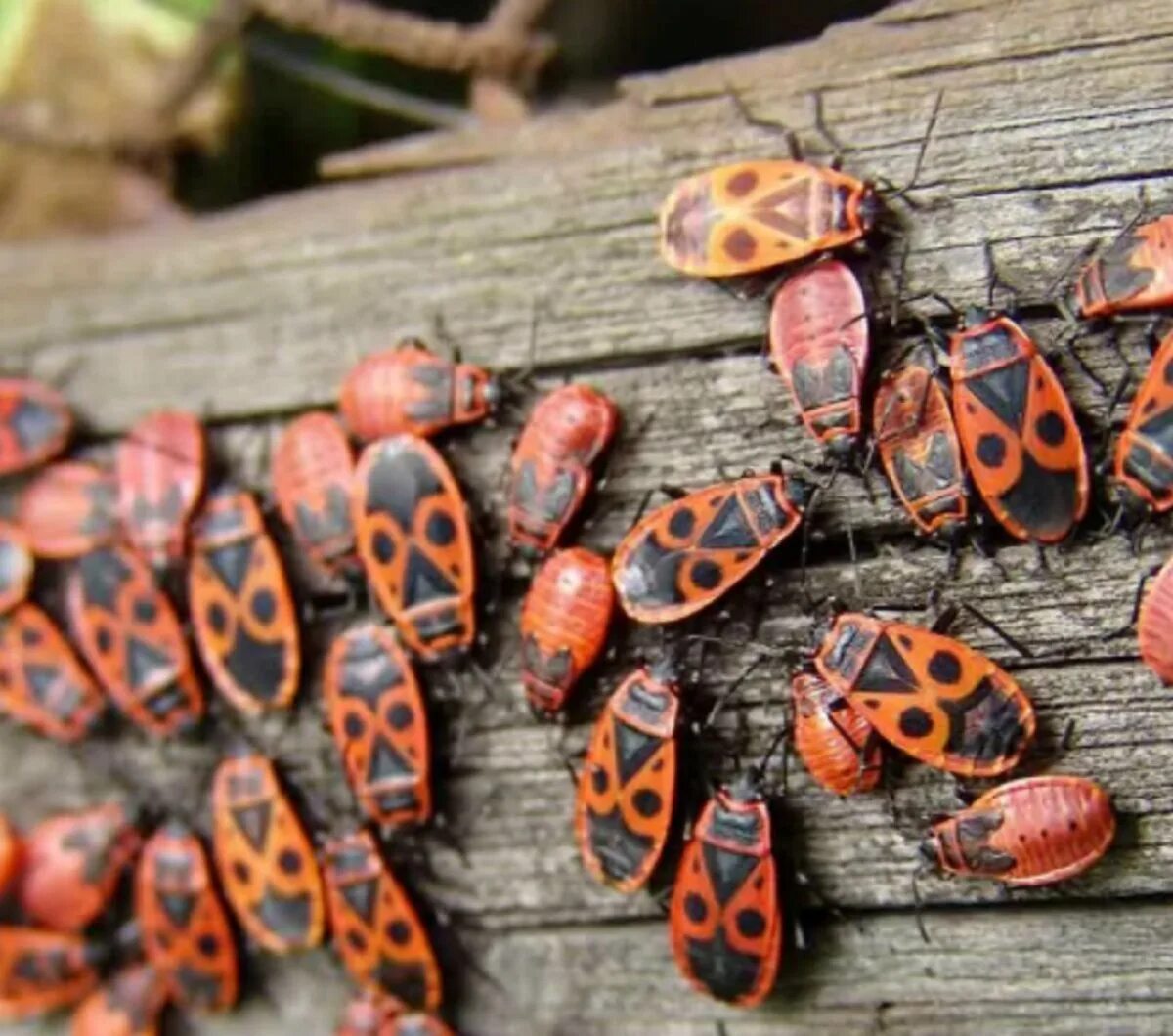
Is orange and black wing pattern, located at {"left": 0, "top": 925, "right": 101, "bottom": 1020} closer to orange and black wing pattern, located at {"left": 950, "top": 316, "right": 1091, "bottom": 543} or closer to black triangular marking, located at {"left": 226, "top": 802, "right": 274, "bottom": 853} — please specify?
black triangular marking, located at {"left": 226, "top": 802, "right": 274, "bottom": 853}

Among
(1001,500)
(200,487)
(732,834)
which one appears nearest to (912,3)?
(1001,500)

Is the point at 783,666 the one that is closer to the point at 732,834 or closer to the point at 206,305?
the point at 732,834

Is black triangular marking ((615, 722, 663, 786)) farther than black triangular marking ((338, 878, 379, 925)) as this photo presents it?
No

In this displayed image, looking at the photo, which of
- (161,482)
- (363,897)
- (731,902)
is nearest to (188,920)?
(363,897)

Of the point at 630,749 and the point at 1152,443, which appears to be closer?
the point at 1152,443

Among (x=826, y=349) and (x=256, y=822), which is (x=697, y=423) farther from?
(x=256, y=822)

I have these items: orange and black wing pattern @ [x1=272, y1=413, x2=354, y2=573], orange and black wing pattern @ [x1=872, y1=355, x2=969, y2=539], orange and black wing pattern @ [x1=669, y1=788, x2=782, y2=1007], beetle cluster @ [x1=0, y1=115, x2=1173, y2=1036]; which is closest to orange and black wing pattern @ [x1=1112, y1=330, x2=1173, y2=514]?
beetle cluster @ [x1=0, y1=115, x2=1173, y2=1036]
